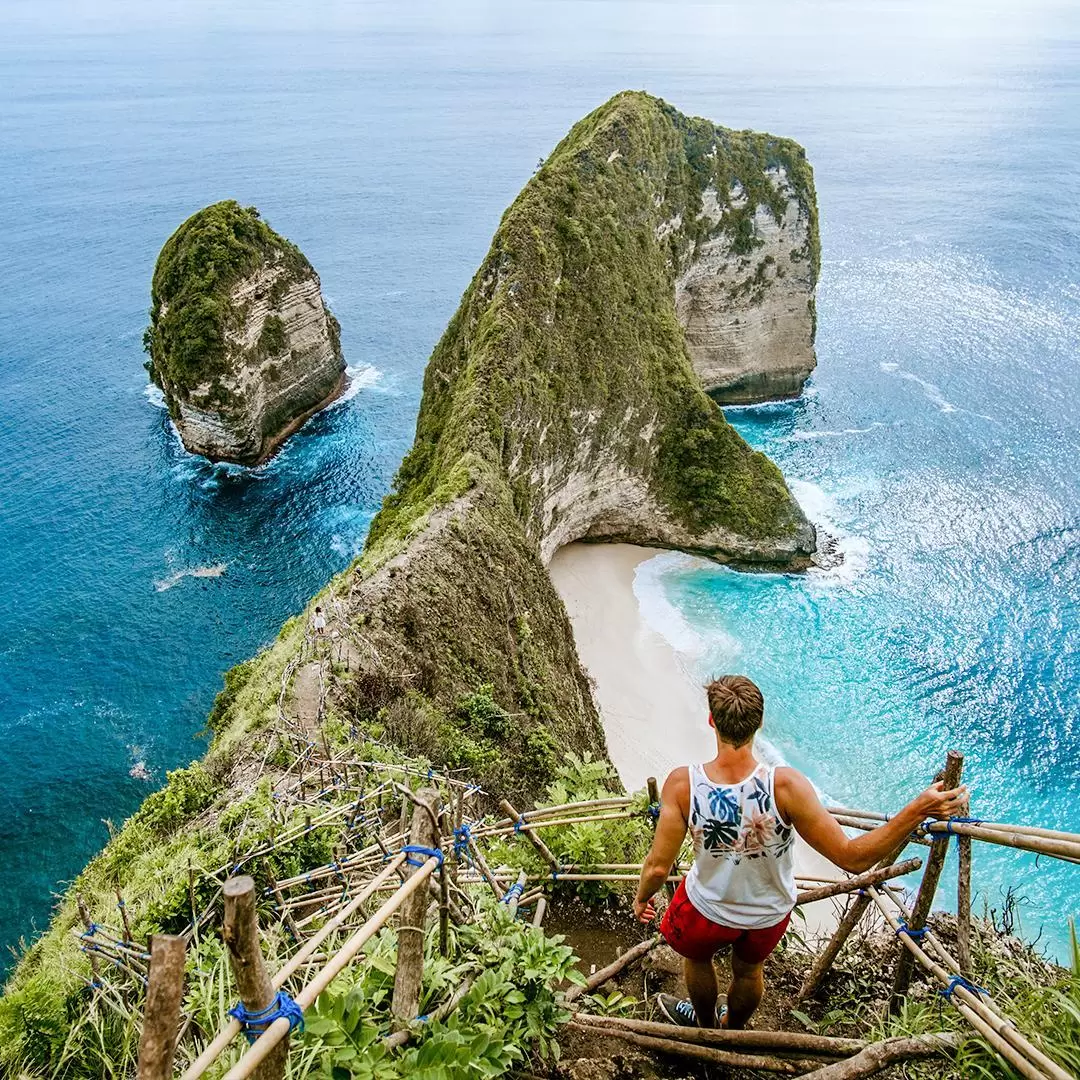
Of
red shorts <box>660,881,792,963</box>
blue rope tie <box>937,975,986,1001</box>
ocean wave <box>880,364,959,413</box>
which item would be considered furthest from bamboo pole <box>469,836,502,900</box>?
ocean wave <box>880,364,959,413</box>

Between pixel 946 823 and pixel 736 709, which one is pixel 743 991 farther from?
pixel 736 709

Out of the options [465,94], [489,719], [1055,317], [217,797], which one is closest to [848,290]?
[1055,317]

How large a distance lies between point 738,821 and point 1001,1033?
76.4 inches

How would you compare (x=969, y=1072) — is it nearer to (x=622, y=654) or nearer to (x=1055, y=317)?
(x=622, y=654)

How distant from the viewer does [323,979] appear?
13.3 ft

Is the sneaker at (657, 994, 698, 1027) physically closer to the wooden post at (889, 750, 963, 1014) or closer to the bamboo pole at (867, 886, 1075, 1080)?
the wooden post at (889, 750, 963, 1014)

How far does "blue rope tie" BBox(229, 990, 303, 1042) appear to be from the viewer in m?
3.85

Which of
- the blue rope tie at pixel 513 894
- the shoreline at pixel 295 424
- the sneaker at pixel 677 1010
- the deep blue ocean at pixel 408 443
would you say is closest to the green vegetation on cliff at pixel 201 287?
Result: the shoreline at pixel 295 424

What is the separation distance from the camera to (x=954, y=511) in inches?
1581

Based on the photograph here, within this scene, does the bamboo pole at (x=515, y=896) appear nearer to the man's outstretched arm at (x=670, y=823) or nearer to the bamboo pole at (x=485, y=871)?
the bamboo pole at (x=485, y=871)

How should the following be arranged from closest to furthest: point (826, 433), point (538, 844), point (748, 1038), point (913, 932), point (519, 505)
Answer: point (748, 1038), point (913, 932), point (538, 844), point (519, 505), point (826, 433)

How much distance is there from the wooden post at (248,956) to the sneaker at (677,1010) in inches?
142

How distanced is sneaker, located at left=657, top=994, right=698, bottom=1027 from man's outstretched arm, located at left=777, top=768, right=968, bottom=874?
2134 mm

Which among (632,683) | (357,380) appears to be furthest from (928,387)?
(357,380)
